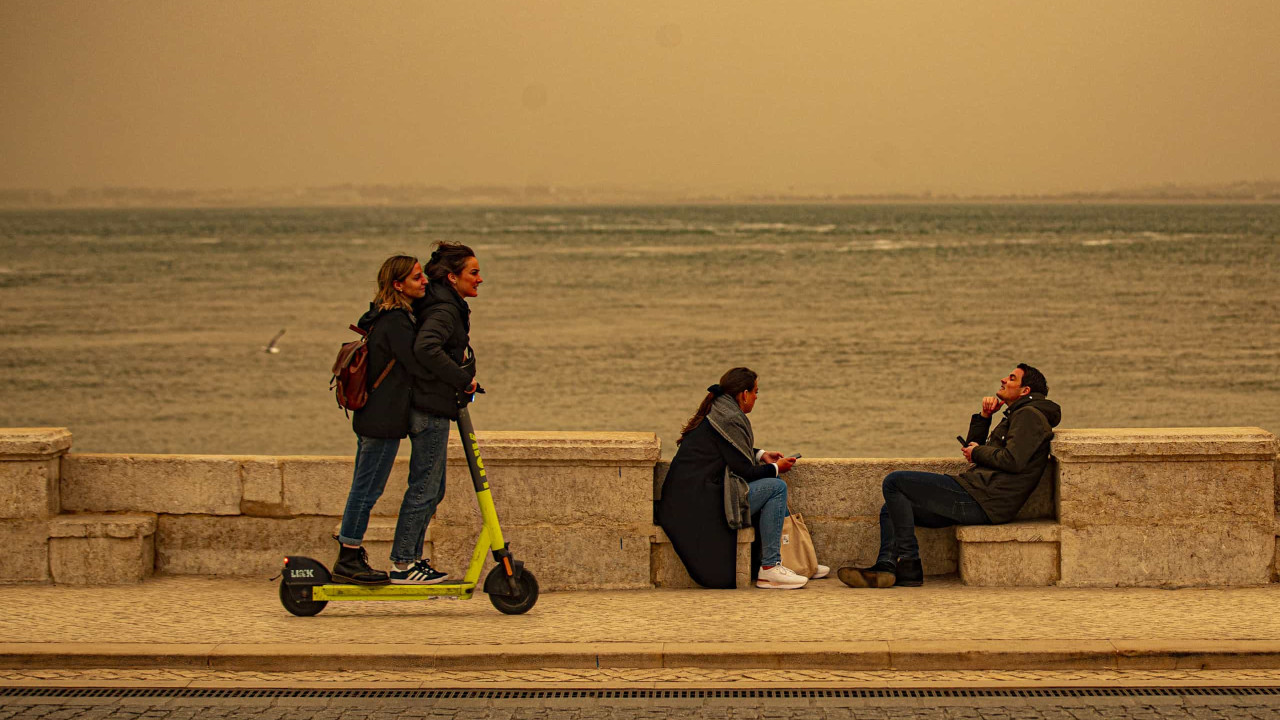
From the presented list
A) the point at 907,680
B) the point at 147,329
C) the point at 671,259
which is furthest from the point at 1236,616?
the point at 671,259

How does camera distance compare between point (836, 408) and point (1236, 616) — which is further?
point (836, 408)

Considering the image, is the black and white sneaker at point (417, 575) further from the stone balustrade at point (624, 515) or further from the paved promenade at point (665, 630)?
the stone balustrade at point (624, 515)

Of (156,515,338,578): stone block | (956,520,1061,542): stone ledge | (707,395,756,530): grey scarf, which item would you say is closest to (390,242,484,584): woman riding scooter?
(156,515,338,578): stone block

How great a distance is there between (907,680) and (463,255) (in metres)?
2.64

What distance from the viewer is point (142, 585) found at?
7.30m

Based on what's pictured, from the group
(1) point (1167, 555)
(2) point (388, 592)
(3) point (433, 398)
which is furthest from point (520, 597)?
(1) point (1167, 555)

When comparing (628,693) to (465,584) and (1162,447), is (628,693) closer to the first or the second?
(465,584)

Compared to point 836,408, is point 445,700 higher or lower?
higher

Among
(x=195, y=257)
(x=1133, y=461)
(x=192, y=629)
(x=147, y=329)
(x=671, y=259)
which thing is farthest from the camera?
(x=195, y=257)

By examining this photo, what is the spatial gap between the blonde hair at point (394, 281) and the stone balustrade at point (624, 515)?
2.97ft

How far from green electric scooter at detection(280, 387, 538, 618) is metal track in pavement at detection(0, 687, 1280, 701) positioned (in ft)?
2.91

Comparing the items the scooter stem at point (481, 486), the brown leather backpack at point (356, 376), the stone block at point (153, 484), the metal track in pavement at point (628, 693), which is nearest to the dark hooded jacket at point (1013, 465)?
the metal track in pavement at point (628, 693)

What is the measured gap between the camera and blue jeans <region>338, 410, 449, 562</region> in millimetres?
6527

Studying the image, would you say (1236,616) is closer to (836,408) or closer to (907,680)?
(907,680)
